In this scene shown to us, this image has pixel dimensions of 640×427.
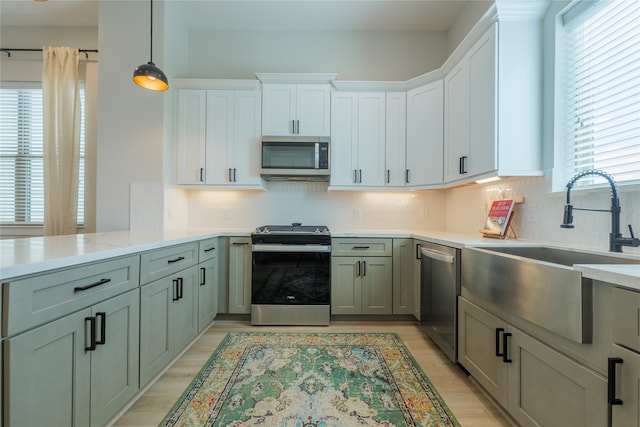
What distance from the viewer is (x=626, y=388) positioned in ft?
2.88

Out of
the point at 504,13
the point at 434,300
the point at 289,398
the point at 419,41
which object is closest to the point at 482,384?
the point at 434,300

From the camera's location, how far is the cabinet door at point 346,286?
2855mm

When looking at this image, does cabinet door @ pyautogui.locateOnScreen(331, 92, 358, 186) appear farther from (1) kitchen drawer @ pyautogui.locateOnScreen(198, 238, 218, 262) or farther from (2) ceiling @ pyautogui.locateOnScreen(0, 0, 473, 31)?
(1) kitchen drawer @ pyautogui.locateOnScreen(198, 238, 218, 262)

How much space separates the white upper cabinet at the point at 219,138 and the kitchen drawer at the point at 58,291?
→ 1774mm

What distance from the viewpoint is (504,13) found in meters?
1.98

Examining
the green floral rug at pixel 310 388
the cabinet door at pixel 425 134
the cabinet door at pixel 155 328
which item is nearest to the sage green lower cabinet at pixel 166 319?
the cabinet door at pixel 155 328

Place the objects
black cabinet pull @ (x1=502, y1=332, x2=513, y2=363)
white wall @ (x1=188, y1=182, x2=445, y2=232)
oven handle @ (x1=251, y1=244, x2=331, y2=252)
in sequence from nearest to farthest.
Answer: black cabinet pull @ (x1=502, y1=332, x2=513, y2=363), oven handle @ (x1=251, y1=244, x2=331, y2=252), white wall @ (x1=188, y1=182, x2=445, y2=232)

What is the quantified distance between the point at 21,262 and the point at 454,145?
295cm

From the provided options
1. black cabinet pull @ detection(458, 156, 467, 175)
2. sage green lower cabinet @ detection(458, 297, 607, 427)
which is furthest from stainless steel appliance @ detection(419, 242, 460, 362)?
black cabinet pull @ detection(458, 156, 467, 175)

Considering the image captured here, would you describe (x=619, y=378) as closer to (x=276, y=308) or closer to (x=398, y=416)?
(x=398, y=416)

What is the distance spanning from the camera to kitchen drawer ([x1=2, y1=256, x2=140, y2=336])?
0.94 meters

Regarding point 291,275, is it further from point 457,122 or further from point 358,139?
point 457,122

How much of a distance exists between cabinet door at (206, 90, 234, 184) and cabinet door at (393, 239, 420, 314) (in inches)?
77.0

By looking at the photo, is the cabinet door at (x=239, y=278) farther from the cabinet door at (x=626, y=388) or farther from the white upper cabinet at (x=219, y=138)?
the cabinet door at (x=626, y=388)
